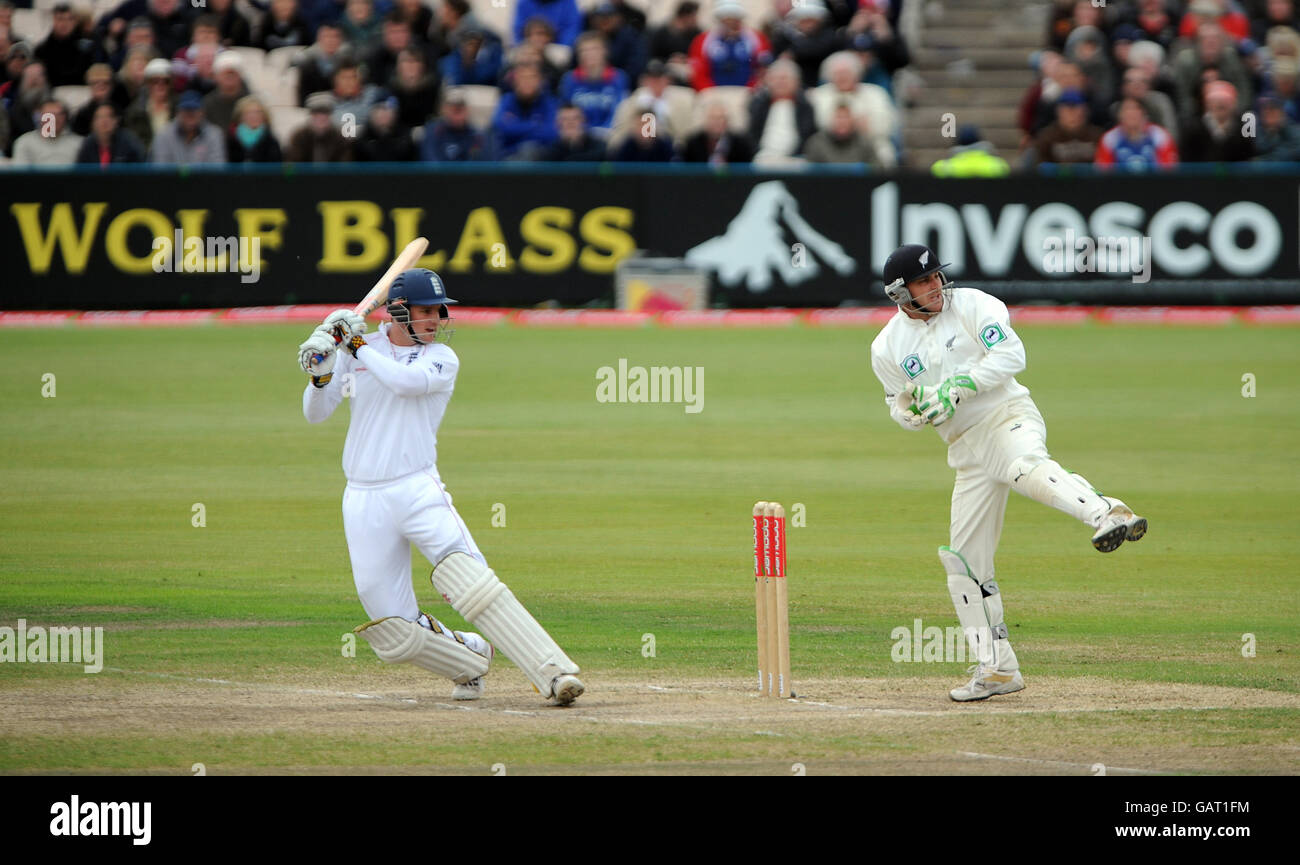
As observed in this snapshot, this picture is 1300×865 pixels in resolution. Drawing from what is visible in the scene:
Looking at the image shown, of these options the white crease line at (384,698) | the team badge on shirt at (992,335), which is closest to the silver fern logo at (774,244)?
the team badge on shirt at (992,335)

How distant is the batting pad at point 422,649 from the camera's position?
9188 mm

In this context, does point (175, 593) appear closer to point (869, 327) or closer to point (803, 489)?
point (803, 489)

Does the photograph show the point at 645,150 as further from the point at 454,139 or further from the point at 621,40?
the point at 621,40

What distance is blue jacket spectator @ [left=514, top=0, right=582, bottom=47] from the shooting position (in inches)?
1044

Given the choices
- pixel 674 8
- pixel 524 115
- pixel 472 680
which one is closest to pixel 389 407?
pixel 472 680

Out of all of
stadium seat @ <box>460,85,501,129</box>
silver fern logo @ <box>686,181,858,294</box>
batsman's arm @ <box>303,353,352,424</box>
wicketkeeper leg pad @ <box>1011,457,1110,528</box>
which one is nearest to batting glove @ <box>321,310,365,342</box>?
batsman's arm @ <box>303,353,352,424</box>

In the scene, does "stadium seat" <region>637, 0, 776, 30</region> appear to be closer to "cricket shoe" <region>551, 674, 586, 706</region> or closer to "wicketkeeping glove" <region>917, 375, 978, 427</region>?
"wicketkeeping glove" <region>917, 375, 978, 427</region>

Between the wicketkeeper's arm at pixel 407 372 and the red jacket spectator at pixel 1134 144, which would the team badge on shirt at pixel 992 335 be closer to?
the wicketkeeper's arm at pixel 407 372

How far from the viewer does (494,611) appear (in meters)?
9.07

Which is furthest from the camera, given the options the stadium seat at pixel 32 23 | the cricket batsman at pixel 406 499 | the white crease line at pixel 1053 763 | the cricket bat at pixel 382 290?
the stadium seat at pixel 32 23

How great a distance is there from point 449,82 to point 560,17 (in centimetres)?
183

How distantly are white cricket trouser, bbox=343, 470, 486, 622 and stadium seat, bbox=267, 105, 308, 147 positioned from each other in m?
16.8

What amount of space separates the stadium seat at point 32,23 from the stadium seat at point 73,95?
1.36 meters

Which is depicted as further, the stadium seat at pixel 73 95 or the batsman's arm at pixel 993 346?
the stadium seat at pixel 73 95
